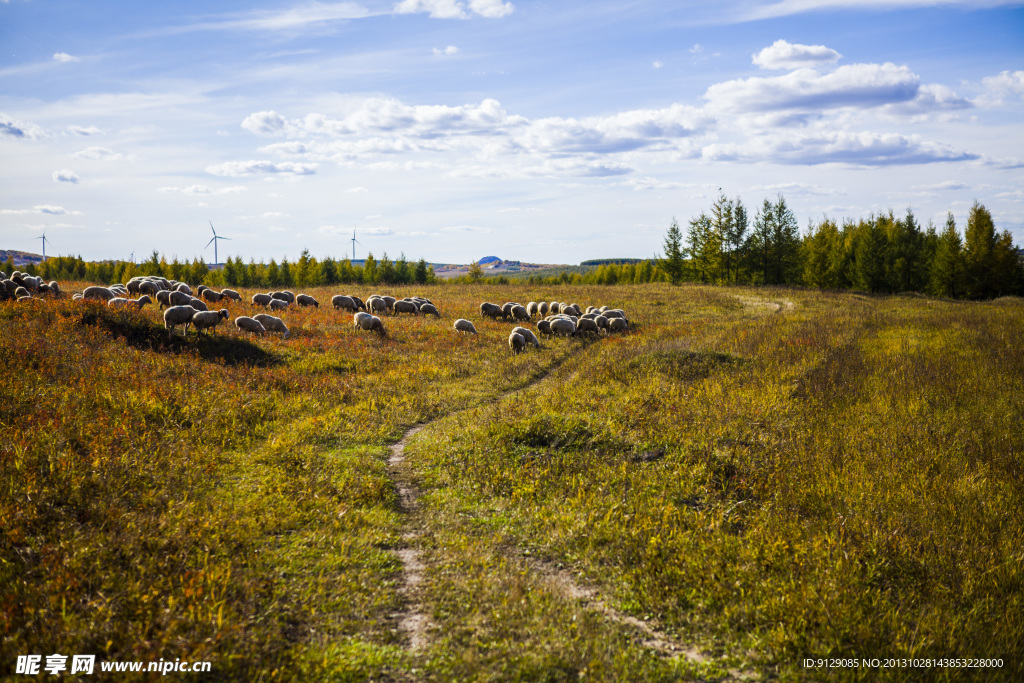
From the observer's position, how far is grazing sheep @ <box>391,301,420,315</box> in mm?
34219

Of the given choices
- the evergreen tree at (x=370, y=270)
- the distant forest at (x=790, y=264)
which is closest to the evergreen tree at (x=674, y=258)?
the distant forest at (x=790, y=264)

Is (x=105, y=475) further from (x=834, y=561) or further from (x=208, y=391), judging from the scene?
(x=834, y=561)

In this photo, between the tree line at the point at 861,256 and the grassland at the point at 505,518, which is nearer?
the grassland at the point at 505,518

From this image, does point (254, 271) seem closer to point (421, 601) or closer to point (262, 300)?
point (262, 300)

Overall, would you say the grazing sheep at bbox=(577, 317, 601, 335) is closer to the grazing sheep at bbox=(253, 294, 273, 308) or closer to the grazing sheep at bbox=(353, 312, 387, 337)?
the grazing sheep at bbox=(353, 312, 387, 337)

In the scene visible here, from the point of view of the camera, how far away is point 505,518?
27.5 ft

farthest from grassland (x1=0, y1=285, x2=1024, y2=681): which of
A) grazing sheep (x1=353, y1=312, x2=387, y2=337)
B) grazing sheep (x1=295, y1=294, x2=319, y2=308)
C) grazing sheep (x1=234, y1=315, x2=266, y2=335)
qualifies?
grazing sheep (x1=295, y1=294, x2=319, y2=308)

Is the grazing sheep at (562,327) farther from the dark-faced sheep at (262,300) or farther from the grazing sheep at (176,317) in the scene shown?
the dark-faced sheep at (262,300)

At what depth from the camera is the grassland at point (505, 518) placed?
5266mm

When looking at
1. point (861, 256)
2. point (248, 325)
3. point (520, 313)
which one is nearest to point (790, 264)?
point (861, 256)

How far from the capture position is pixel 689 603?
247 inches

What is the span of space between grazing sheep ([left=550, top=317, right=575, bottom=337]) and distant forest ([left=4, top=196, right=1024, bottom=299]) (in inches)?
1822

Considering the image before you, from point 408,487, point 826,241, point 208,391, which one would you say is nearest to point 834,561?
point 408,487

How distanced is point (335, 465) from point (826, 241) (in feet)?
292
